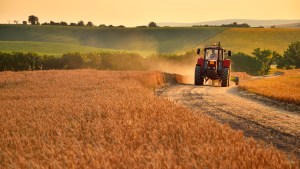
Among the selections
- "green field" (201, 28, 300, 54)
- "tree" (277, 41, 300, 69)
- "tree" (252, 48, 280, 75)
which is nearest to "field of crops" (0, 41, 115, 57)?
"tree" (252, 48, 280, 75)

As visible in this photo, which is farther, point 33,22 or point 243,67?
point 33,22

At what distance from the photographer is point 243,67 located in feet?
267

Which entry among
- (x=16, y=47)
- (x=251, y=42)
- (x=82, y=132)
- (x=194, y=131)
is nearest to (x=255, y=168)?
(x=194, y=131)

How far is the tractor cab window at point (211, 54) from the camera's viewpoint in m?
28.4

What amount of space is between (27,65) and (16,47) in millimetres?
39039

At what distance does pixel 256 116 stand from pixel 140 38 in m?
119

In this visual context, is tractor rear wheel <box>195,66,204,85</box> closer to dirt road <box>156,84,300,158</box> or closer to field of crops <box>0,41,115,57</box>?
dirt road <box>156,84,300,158</box>

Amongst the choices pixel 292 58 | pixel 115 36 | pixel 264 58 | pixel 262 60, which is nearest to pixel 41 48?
Answer: pixel 115 36

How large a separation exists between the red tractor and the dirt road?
6258 mm

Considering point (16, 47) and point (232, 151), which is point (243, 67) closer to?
point (16, 47)

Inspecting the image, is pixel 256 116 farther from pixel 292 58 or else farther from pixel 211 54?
pixel 292 58

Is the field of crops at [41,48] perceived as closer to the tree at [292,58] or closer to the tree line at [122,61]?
the tree line at [122,61]

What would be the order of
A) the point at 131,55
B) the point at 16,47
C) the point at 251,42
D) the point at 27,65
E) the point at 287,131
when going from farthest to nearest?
the point at 251,42
the point at 16,47
the point at 131,55
the point at 27,65
the point at 287,131

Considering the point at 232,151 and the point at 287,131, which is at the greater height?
the point at 232,151
